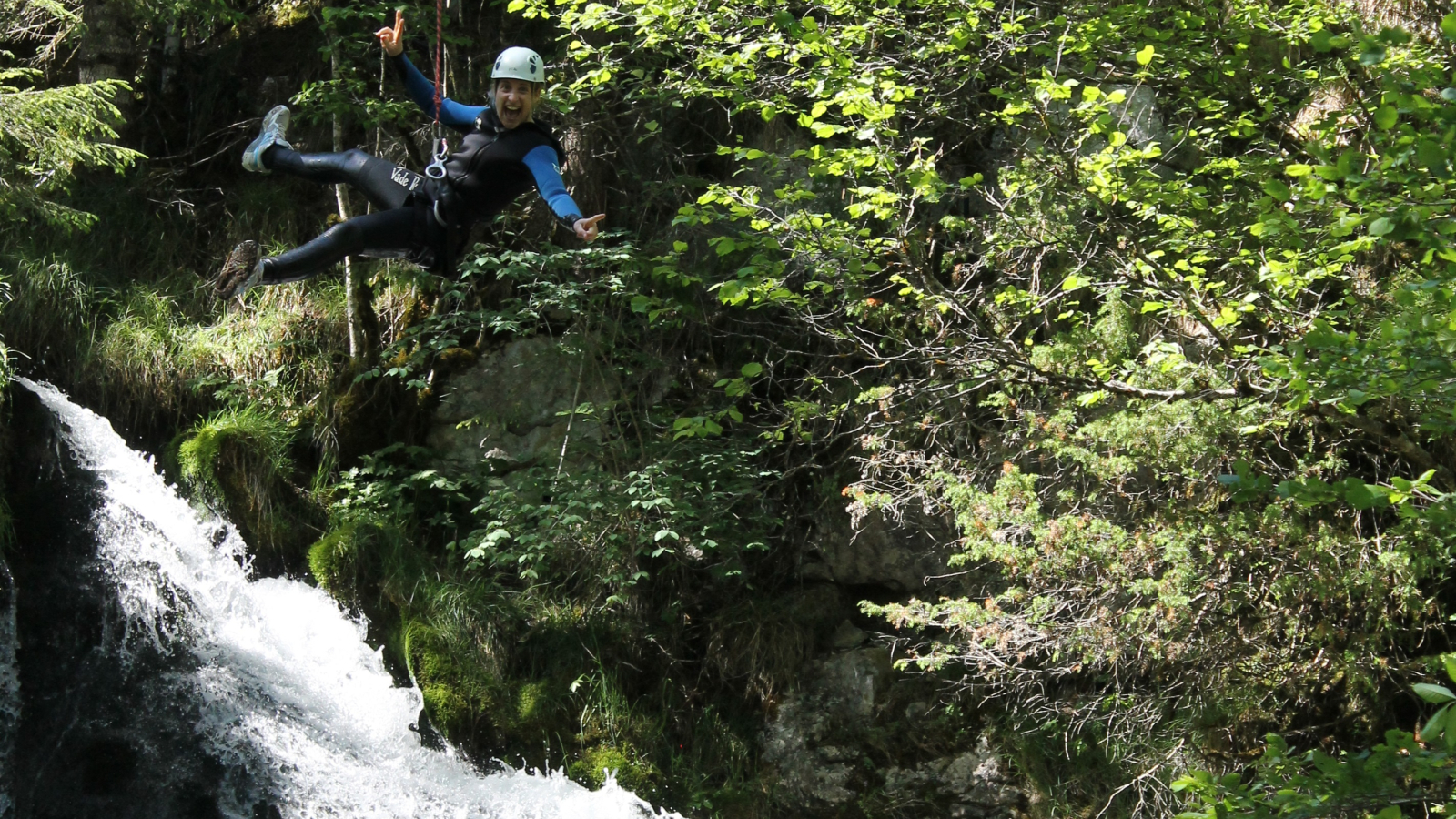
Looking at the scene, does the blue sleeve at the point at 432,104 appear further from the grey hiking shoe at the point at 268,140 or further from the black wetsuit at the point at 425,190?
the grey hiking shoe at the point at 268,140

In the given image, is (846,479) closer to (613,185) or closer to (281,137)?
(613,185)

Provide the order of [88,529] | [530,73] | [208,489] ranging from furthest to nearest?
1. [208,489]
2. [88,529]
3. [530,73]

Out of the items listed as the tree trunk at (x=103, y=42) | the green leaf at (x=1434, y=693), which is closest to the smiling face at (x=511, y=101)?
the green leaf at (x=1434, y=693)

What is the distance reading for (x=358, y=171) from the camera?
5156 millimetres

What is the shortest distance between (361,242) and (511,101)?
83cm

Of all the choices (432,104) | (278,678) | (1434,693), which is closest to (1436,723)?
(1434,693)

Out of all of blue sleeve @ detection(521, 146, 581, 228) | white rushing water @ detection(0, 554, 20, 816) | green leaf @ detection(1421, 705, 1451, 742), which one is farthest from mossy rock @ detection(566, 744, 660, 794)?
green leaf @ detection(1421, 705, 1451, 742)

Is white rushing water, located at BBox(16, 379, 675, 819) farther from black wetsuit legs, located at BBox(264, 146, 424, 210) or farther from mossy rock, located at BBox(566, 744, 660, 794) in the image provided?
black wetsuit legs, located at BBox(264, 146, 424, 210)

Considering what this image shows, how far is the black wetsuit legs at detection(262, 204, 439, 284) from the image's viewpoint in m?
4.89

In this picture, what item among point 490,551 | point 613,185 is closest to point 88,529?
point 490,551

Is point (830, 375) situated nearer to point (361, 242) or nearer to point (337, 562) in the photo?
point (337, 562)

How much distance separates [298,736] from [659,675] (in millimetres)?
2450

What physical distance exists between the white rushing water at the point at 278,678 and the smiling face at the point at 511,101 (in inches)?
149

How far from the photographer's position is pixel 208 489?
7863 mm
